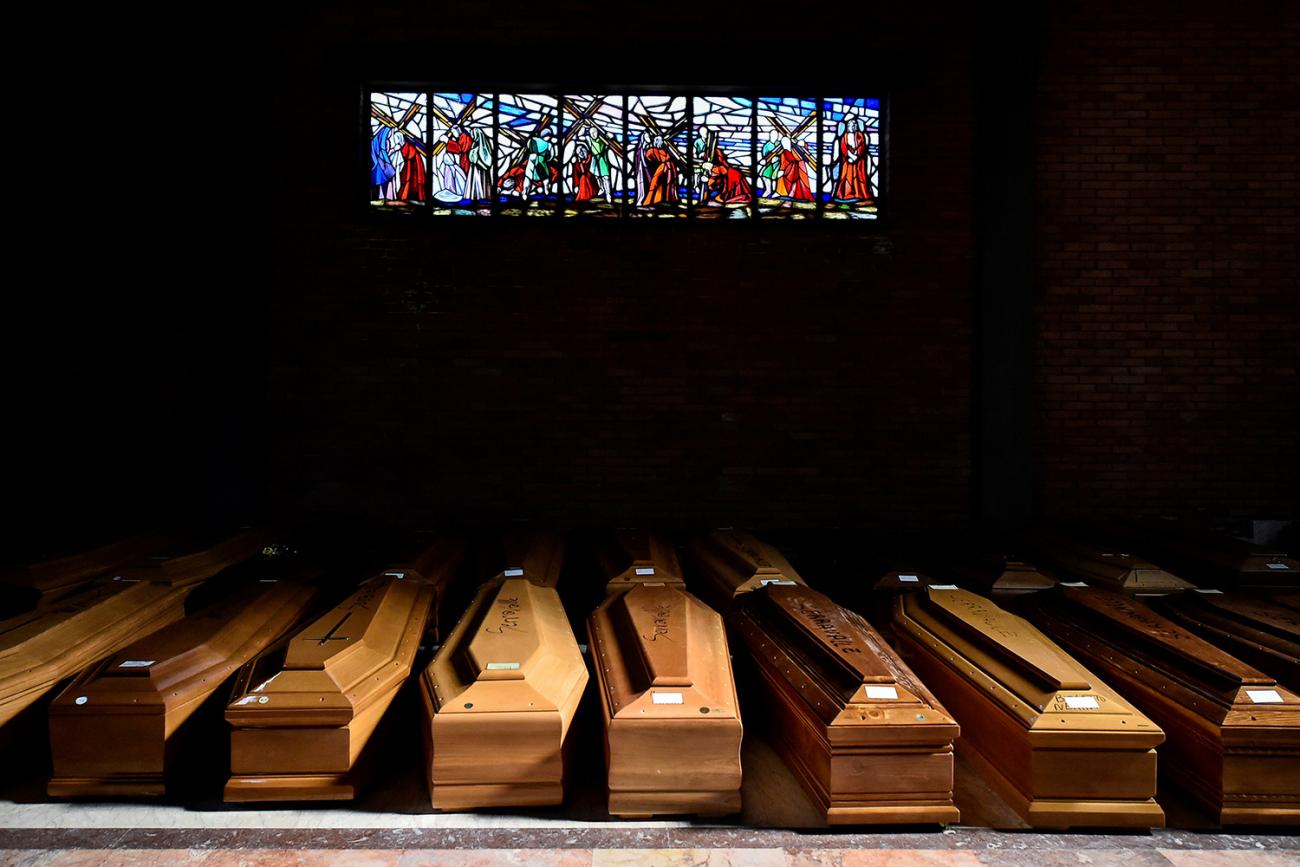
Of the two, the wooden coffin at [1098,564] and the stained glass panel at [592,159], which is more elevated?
the stained glass panel at [592,159]

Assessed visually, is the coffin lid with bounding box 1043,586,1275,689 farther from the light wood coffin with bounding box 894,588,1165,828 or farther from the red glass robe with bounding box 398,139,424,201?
the red glass robe with bounding box 398,139,424,201

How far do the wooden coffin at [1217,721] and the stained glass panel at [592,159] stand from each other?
3.67 meters

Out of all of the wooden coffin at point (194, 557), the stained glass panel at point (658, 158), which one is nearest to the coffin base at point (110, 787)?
the wooden coffin at point (194, 557)

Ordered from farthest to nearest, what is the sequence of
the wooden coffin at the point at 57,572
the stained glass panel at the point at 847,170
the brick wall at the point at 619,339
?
the stained glass panel at the point at 847,170 < the brick wall at the point at 619,339 < the wooden coffin at the point at 57,572

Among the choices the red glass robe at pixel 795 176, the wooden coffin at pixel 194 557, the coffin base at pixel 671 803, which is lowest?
the coffin base at pixel 671 803

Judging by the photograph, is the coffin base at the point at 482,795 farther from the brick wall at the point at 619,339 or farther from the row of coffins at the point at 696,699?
the brick wall at the point at 619,339

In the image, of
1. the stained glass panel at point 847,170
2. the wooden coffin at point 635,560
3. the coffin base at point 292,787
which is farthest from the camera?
the stained glass panel at point 847,170

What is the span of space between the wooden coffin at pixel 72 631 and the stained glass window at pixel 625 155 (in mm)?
2713

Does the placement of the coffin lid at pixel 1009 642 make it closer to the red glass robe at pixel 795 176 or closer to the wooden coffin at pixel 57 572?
the red glass robe at pixel 795 176

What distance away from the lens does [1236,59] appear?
4.79m

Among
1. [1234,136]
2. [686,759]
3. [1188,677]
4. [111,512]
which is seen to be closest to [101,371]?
[111,512]

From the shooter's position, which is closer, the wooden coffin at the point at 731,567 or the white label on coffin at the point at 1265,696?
the white label on coffin at the point at 1265,696

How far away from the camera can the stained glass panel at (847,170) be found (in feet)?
16.0

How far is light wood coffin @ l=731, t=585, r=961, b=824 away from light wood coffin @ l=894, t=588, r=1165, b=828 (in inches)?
9.0
